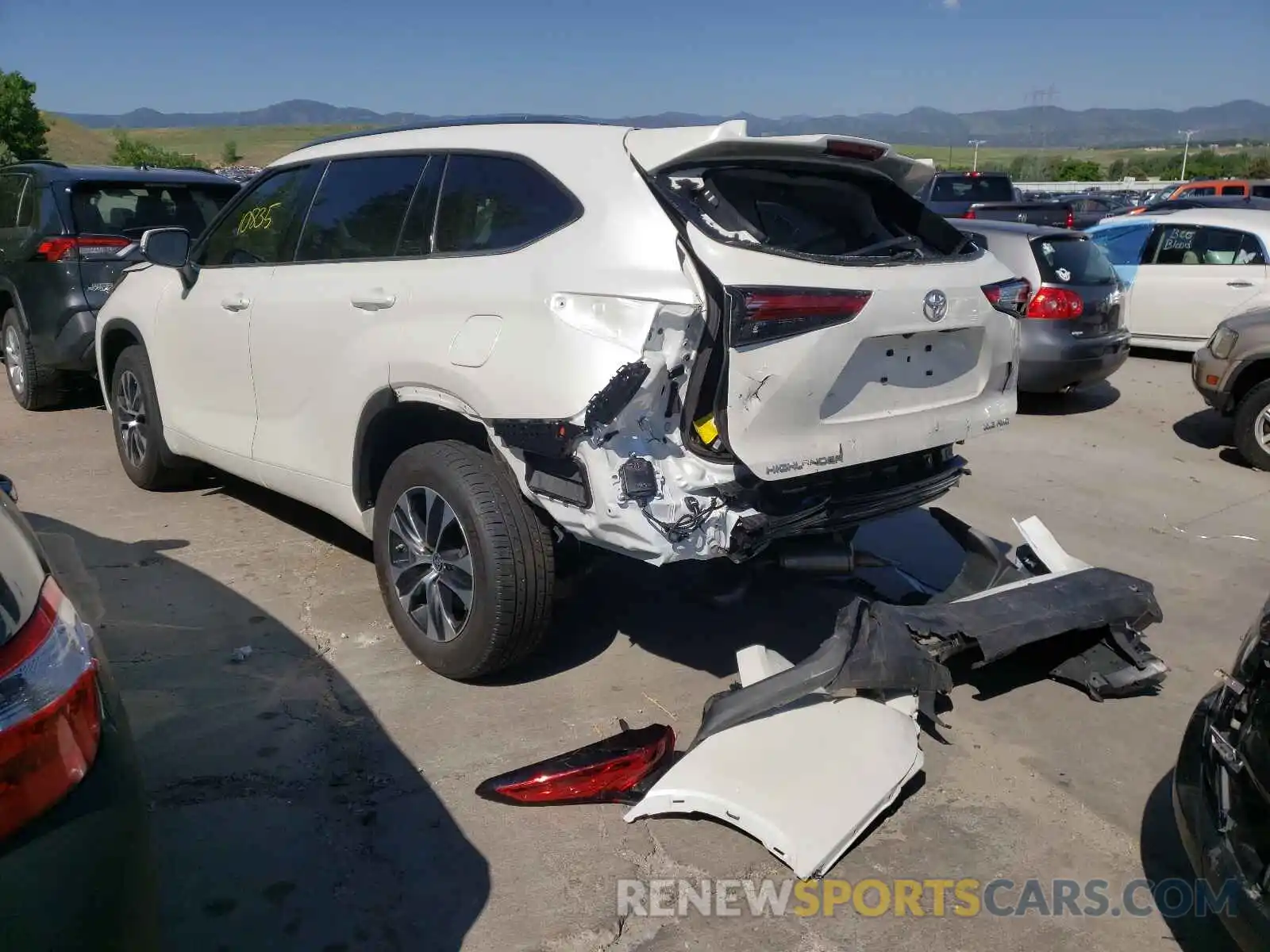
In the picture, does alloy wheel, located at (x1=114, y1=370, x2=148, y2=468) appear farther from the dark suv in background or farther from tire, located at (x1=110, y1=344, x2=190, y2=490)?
the dark suv in background

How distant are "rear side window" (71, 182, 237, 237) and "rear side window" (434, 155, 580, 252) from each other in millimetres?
4762

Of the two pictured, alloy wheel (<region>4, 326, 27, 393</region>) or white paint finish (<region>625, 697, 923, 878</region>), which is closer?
white paint finish (<region>625, 697, 923, 878</region>)

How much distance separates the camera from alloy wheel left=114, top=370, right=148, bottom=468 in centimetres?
601

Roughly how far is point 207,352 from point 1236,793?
4.61 meters

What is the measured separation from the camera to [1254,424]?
7418 millimetres

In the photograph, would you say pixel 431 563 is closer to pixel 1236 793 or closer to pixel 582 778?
pixel 582 778

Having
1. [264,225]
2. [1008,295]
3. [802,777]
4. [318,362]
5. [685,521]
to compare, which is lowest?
[802,777]

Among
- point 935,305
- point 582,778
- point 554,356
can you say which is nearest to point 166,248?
point 554,356

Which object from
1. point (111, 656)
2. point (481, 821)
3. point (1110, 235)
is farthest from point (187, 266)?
point (1110, 235)

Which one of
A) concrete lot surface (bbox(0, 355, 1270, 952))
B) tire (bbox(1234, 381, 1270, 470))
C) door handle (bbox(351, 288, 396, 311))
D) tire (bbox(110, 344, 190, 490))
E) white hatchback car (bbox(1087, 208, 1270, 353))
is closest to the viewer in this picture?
concrete lot surface (bbox(0, 355, 1270, 952))

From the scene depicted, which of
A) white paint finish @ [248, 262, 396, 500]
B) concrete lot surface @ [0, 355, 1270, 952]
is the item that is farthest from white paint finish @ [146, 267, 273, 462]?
concrete lot surface @ [0, 355, 1270, 952]

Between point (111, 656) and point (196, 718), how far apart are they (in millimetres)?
717

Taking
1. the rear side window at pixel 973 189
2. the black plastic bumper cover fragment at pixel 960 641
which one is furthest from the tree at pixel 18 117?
the black plastic bumper cover fragment at pixel 960 641

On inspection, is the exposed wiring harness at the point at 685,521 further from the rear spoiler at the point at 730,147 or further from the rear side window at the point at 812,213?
the rear spoiler at the point at 730,147
